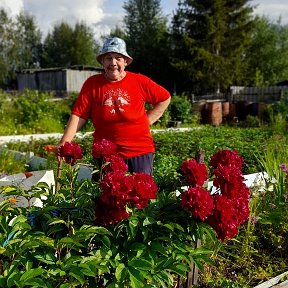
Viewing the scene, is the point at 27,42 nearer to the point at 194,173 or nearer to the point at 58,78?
the point at 58,78

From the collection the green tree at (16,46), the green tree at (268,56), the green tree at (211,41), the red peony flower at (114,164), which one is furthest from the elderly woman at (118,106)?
the green tree at (16,46)

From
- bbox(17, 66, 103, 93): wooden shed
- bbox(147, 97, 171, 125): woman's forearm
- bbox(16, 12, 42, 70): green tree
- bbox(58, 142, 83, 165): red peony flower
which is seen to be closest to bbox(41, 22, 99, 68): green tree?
bbox(16, 12, 42, 70): green tree

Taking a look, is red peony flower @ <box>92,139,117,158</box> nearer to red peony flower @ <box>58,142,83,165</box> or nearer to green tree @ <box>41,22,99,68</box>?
red peony flower @ <box>58,142,83,165</box>

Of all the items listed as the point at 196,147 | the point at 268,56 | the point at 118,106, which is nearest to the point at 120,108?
the point at 118,106

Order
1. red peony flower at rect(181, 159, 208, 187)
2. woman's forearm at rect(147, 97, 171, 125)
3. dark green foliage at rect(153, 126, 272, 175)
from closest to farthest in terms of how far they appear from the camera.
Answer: red peony flower at rect(181, 159, 208, 187) → woman's forearm at rect(147, 97, 171, 125) → dark green foliage at rect(153, 126, 272, 175)

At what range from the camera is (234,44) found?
117 ft

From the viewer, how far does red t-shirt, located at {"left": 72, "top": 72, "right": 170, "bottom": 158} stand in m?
3.46

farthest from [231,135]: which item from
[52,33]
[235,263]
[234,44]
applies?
[52,33]

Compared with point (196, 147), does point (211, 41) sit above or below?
above

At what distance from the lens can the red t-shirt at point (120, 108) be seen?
346 centimetres

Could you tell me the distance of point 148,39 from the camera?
133 ft

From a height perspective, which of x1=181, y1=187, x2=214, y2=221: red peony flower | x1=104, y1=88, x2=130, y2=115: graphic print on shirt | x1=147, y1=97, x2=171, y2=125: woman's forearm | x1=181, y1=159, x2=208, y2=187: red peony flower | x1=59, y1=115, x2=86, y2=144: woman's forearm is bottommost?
x1=181, y1=187, x2=214, y2=221: red peony flower

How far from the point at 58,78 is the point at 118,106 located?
30.8m

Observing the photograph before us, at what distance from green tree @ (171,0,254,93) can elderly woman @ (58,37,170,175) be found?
30.4 meters
